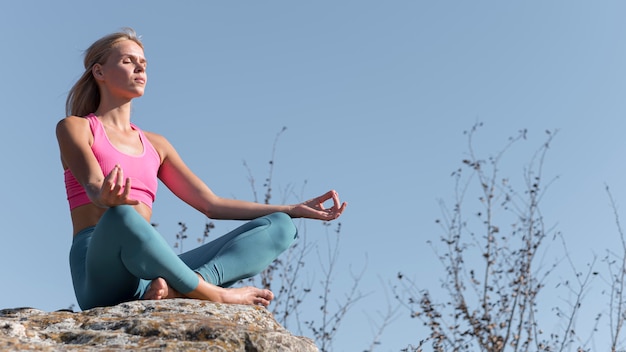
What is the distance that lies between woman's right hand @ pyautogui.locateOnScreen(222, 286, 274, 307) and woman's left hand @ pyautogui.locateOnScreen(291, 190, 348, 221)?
52cm

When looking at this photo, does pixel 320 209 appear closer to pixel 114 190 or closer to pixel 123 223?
pixel 123 223

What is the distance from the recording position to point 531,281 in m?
6.73

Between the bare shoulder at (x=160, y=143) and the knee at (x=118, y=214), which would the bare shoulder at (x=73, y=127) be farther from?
the knee at (x=118, y=214)

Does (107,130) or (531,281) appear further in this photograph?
(531,281)

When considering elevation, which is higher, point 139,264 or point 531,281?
point 531,281

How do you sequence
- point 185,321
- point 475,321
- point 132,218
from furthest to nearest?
point 475,321 → point 132,218 → point 185,321

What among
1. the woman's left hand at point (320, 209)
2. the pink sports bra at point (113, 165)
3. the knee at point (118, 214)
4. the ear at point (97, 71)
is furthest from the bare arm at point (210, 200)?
the knee at point (118, 214)

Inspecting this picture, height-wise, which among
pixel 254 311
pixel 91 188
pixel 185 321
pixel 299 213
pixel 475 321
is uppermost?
pixel 475 321

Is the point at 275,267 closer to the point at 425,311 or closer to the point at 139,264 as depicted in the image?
the point at 425,311

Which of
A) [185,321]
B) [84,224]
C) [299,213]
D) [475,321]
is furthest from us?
[475,321]

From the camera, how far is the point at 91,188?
3.30m

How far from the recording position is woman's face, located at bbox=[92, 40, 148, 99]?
3.90 meters

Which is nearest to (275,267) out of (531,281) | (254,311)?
(531,281)

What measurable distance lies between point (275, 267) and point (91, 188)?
12.1 feet
